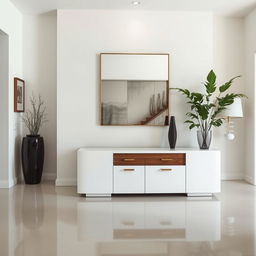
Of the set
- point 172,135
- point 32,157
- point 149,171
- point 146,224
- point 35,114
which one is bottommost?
point 146,224

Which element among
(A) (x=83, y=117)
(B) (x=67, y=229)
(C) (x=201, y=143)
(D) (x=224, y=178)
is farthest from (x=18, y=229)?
(D) (x=224, y=178)

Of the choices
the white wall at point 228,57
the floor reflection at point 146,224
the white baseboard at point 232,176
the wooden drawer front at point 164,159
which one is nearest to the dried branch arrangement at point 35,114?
the floor reflection at point 146,224

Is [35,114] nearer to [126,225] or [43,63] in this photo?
[43,63]

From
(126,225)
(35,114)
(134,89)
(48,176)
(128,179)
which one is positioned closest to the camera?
(126,225)

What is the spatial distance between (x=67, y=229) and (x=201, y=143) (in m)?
2.95

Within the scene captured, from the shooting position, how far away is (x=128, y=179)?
5.39m

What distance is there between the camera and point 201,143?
235 inches

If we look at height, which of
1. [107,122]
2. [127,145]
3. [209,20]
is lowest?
[127,145]

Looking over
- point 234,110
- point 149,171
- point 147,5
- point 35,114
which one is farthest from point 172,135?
point 35,114

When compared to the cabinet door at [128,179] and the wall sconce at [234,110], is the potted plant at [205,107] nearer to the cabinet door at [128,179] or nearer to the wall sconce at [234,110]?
the wall sconce at [234,110]

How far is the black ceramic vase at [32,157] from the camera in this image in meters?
6.10

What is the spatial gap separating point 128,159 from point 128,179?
0.28 metres

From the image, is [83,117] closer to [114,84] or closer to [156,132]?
[114,84]

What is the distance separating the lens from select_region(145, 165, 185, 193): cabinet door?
5.40 meters
